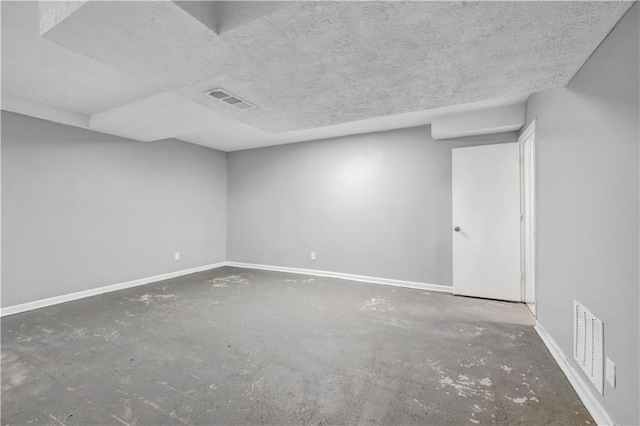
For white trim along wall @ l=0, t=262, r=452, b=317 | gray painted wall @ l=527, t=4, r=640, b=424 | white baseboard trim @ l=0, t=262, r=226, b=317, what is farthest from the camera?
white trim along wall @ l=0, t=262, r=452, b=317

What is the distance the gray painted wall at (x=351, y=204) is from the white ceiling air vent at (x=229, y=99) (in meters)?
2.58

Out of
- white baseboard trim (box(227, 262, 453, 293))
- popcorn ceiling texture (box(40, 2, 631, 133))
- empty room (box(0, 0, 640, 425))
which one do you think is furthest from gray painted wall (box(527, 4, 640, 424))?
white baseboard trim (box(227, 262, 453, 293))

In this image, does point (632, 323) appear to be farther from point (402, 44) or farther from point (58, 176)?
point (58, 176)

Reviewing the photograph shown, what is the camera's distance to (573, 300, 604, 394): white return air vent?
4.99ft

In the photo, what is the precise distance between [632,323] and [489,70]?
1610 millimetres

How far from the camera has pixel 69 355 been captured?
2.24 m

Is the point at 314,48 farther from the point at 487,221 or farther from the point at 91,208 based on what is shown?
the point at 91,208

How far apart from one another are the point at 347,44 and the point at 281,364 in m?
2.22

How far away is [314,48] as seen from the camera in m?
1.61

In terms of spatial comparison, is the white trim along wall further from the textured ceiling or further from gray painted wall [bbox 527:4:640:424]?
the textured ceiling

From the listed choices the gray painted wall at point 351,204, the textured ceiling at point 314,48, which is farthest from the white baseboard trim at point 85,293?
the textured ceiling at point 314,48

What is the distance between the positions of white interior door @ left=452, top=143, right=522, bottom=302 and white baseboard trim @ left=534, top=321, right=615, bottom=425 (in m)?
1.35

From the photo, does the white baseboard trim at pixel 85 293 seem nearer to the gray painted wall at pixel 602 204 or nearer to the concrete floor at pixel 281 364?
the concrete floor at pixel 281 364

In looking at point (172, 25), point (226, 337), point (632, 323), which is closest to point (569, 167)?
point (632, 323)
